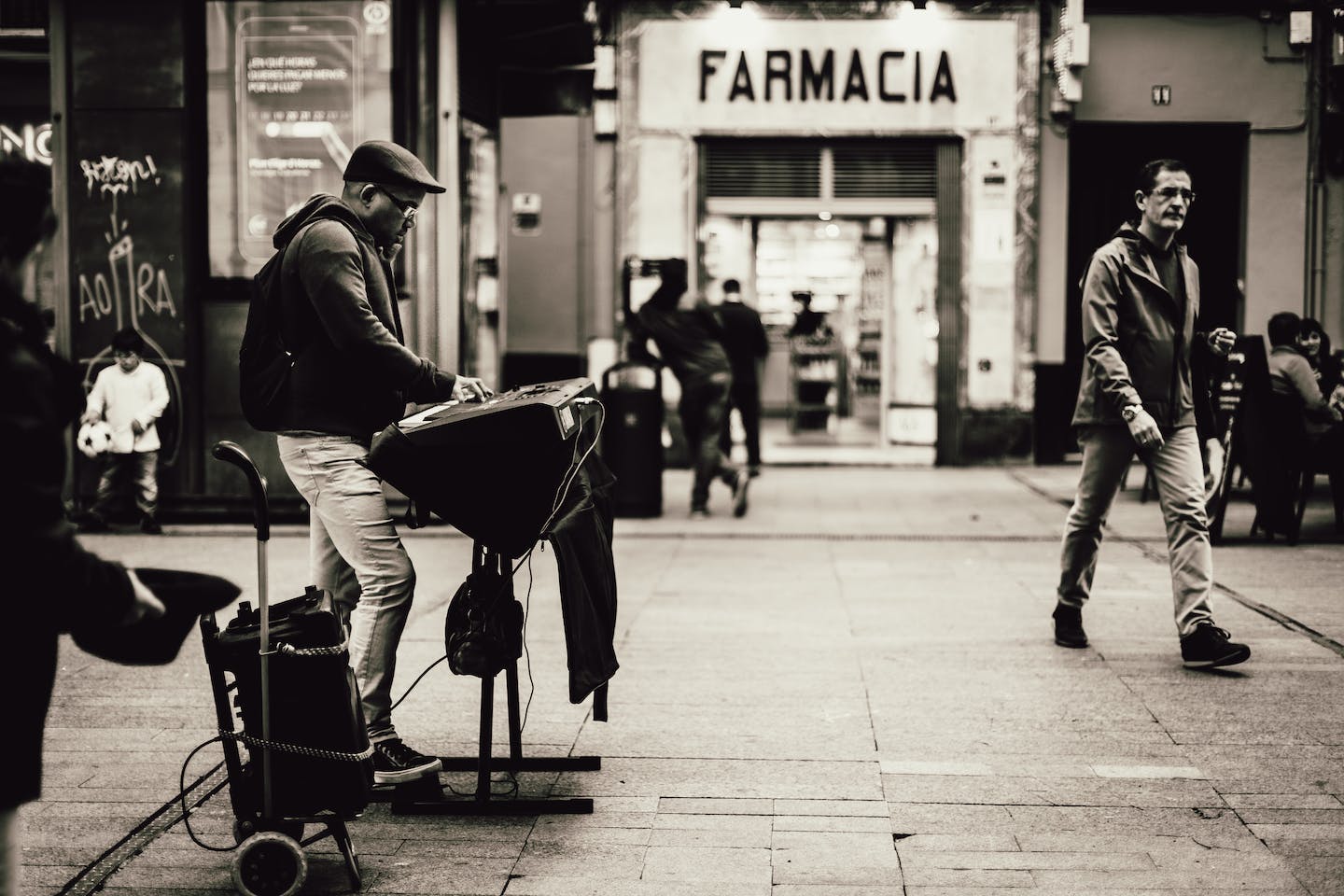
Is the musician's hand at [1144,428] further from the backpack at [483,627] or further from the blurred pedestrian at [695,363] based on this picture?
the blurred pedestrian at [695,363]

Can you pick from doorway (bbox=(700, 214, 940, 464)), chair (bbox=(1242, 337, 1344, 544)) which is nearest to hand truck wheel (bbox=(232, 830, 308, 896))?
chair (bbox=(1242, 337, 1344, 544))

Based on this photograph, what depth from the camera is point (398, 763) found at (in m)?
4.55

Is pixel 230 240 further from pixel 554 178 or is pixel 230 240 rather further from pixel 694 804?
pixel 694 804

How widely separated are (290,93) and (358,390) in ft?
23.3

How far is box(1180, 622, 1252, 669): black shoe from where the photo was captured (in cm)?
613

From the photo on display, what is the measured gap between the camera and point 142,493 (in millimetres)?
10914

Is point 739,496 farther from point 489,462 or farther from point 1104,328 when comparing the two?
point 489,462

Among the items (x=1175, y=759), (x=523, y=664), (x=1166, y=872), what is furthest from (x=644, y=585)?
(x=1166, y=872)

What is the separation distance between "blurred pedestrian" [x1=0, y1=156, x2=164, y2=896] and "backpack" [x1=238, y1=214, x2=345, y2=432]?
1.76 m

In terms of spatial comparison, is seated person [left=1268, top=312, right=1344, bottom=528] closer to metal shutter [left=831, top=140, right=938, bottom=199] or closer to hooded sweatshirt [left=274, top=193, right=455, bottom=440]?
metal shutter [left=831, top=140, right=938, bottom=199]

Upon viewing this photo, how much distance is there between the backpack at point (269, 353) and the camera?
4.57 meters

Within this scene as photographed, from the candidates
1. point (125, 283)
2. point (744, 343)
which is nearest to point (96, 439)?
point (125, 283)

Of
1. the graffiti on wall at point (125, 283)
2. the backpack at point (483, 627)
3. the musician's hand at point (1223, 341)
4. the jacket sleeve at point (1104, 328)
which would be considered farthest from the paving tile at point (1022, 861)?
the graffiti on wall at point (125, 283)

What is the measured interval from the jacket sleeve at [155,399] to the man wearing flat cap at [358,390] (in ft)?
21.6
